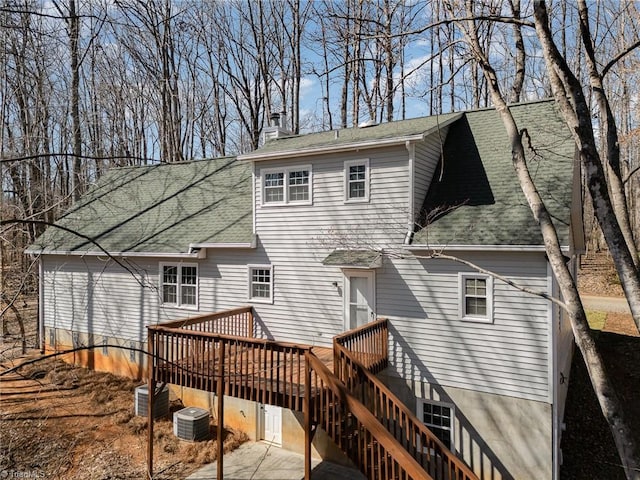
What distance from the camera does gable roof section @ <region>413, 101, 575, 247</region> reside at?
889 centimetres

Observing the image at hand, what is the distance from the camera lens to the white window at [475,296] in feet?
29.2

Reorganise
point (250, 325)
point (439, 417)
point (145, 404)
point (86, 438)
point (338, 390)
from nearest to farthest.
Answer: point (338, 390), point (439, 417), point (86, 438), point (250, 325), point (145, 404)

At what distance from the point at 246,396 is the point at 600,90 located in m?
8.37

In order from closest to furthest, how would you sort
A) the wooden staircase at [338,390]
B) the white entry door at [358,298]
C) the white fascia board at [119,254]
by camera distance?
the wooden staircase at [338,390], the white entry door at [358,298], the white fascia board at [119,254]

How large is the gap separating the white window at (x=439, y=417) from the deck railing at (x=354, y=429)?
1.93m

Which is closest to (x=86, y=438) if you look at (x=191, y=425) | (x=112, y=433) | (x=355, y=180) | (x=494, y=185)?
(x=112, y=433)

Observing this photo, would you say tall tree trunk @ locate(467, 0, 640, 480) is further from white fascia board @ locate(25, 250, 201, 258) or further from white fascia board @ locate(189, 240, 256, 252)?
white fascia board @ locate(25, 250, 201, 258)

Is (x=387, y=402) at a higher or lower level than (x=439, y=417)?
higher

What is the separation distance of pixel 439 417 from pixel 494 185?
212 inches

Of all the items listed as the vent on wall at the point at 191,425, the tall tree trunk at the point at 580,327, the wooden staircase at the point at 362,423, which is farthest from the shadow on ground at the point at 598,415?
the vent on wall at the point at 191,425

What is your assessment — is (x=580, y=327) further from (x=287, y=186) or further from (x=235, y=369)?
(x=287, y=186)

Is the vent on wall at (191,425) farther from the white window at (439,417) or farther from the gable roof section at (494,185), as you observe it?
the gable roof section at (494,185)

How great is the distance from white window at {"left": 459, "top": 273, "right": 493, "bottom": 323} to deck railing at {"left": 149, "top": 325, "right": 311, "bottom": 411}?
3500 millimetres

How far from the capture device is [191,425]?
11000mm
